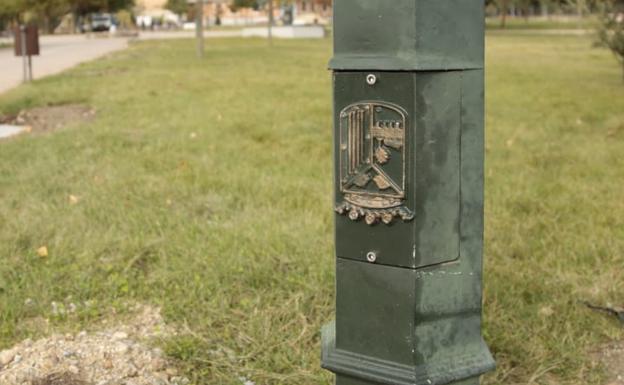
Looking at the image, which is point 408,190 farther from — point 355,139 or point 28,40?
point 28,40

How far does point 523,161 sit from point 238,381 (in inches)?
167

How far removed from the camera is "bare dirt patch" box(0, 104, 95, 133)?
9273 mm

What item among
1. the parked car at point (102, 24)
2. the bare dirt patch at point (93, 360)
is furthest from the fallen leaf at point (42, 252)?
the parked car at point (102, 24)

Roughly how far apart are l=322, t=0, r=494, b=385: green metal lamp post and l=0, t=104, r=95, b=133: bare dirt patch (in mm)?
7112

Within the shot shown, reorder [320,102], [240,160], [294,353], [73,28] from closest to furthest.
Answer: [294,353]
[240,160]
[320,102]
[73,28]

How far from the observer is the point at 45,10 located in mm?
56094

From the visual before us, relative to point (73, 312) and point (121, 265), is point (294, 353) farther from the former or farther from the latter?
point (121, 265)

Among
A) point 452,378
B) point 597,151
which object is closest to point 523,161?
point 597,151

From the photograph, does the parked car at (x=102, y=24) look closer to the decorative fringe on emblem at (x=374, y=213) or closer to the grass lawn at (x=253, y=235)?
the grass lawn at (x=253, y=235)

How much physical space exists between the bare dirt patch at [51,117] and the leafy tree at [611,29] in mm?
6868

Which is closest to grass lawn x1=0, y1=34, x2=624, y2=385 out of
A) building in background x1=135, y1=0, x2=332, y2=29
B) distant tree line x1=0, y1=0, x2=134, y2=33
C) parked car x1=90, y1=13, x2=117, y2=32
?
distant tree line x1=0, y1=0, x2=134, y2=33

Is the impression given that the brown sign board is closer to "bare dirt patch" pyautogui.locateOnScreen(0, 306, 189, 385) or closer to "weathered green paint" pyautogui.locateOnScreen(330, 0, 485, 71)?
"bare dirt patch" pyautogui.locateOnScreen(0, 306, 189, 385)

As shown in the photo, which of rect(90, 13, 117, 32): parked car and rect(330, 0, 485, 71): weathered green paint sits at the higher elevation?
rect(90, 13, 117, 32): parked car

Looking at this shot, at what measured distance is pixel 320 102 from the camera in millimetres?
10789
